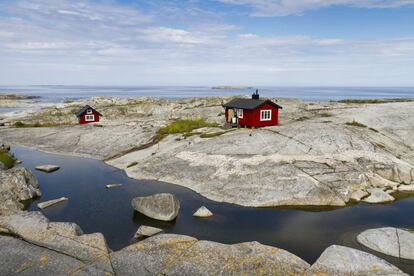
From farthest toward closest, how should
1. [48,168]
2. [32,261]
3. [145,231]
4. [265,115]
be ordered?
[265,115], [48,168], [145,231], [32,261]

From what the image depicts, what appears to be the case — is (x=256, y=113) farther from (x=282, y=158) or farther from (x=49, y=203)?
(x=49, y=203)

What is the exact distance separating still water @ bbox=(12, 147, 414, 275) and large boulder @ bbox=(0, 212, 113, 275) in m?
2.53

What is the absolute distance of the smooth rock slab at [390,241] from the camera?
2391 cm

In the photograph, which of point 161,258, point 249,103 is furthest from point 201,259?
point 249,103

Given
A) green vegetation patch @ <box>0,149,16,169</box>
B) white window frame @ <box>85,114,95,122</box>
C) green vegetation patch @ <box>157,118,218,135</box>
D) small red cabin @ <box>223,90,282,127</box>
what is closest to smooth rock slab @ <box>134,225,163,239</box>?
green vegetation patch @ <box>0,149,16,169</box>

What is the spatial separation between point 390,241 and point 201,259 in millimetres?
14529

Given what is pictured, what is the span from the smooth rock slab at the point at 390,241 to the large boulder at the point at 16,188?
31.9 metres

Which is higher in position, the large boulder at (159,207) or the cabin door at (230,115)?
the cabin door at (230,115)

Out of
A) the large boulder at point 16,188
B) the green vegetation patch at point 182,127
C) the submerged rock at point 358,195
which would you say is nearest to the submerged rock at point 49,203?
the large boulder at point 16,188

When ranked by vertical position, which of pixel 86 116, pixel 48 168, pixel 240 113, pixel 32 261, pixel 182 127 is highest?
pixel 240 113

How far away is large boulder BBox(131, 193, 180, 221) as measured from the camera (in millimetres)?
30938

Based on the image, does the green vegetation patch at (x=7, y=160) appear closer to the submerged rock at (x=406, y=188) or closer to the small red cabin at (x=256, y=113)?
the small red cabin at (x=256, y=113)

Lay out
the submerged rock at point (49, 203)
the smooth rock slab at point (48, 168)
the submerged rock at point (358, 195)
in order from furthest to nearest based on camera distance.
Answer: the smooth rock slab at point (48, 168) → the submerged rock at point (358, 195) → the submerged rock at point (49, 203)

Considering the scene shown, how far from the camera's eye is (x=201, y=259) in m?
21.5
